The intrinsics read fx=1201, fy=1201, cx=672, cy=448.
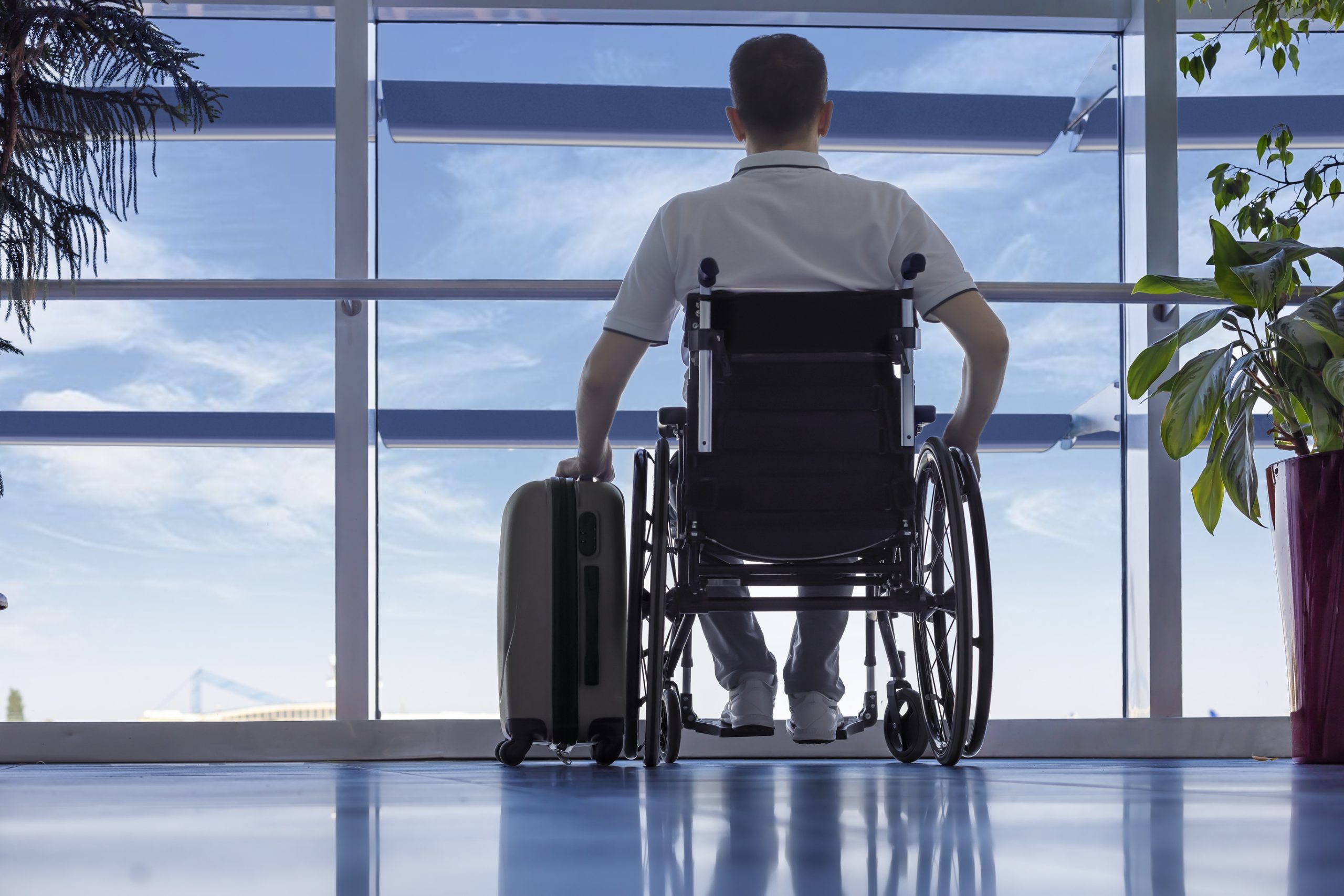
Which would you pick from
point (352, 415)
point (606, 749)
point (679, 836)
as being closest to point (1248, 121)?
point (352, 415)

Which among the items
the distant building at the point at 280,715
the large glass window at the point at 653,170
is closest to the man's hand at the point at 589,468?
the distant building at the point at 280,715

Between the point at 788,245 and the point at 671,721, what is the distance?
0.68 m

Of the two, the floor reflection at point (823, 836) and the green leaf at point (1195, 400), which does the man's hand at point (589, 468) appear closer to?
the floor reflection at point (823, 836)

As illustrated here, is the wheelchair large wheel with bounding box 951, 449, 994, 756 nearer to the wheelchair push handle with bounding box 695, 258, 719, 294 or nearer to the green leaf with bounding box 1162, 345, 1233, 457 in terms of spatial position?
the wheelchair push handle with bounding box 695, 258, 719, 294

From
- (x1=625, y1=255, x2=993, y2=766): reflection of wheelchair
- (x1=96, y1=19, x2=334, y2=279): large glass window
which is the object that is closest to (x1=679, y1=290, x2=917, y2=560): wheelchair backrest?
(x1=625, y1=255, x2=993, y2=766): reflection of wheelchair

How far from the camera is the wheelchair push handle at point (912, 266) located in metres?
1.51

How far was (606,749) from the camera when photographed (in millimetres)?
1654

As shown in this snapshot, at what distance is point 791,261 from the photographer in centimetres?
166

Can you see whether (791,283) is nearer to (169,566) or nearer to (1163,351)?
(1163,351)

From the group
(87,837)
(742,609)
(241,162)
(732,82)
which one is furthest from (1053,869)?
(241,162)

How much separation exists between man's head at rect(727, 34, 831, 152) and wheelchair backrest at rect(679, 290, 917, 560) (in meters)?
0.36

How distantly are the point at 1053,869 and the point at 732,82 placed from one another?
4.59 feet

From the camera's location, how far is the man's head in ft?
5.78

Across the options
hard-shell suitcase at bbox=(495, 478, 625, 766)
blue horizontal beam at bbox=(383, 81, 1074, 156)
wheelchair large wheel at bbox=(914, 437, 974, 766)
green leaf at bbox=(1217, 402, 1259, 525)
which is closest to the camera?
wheelchair large wheel at bbox=(914, 437, 974, 766)
